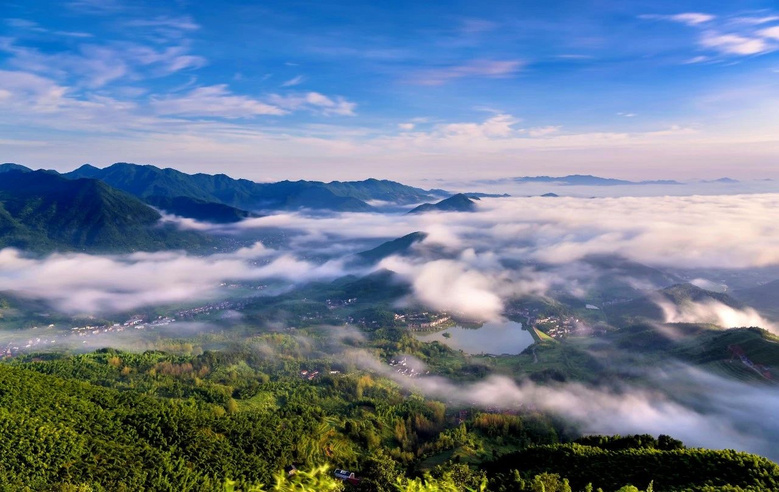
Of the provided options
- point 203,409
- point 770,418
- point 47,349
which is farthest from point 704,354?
point 47,349

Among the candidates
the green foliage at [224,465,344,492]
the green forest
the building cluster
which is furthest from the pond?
the green foliage at [224,465,344,492]

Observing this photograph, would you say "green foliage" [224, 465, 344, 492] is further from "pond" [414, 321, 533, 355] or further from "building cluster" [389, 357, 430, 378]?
"pond" [414, 321, 533, 355]

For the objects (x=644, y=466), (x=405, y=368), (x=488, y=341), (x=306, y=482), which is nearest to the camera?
(x=306, y=482)

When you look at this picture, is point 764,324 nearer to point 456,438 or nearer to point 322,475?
point 456,438

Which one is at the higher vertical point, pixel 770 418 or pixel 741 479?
pixel 741 479

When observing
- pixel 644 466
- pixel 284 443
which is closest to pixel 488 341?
pixel 284 443

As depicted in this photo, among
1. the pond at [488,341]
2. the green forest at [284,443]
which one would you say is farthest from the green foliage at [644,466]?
the pond at [488,341]

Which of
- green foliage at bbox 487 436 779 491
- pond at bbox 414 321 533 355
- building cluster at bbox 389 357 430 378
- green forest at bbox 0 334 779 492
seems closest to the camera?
green foliage at bbox 487 436 779 491

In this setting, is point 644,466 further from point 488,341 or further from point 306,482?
point 488,341

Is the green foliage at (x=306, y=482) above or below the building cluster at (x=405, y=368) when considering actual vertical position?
above

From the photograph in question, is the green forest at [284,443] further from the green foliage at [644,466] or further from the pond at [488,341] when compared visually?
the pond at [488,341]

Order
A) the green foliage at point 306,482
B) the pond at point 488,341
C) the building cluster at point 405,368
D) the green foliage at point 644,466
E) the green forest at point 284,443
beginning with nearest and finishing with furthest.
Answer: the green foliage at point 306,482, the green foliage at point 644,466, the green forest at point 284,443, the building cluster at point 405,368, the pond at point 488,341
